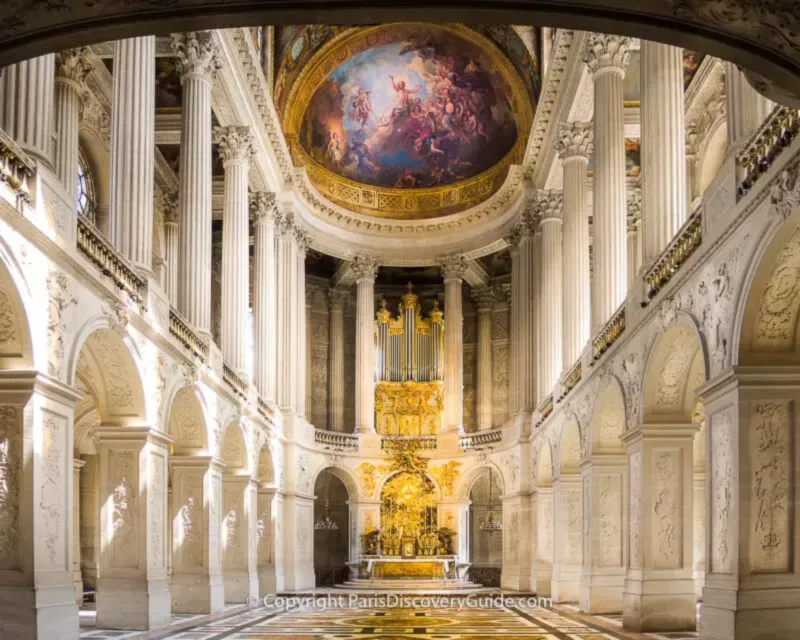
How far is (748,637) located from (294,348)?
26344 mm

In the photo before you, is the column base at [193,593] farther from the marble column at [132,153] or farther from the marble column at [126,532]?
the marble column at [132,153]

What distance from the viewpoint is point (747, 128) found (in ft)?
48.4

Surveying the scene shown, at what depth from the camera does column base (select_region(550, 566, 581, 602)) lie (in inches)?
1150

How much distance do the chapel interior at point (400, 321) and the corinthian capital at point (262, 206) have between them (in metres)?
0.31

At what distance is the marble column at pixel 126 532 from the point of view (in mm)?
19422

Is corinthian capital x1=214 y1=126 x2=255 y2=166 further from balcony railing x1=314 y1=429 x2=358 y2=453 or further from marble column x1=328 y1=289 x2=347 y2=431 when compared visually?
marble column x1=328 y1=289 x2=347 y2=431

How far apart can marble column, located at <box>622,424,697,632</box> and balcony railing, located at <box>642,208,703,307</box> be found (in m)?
2.59

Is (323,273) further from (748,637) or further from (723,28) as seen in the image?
(723,28)

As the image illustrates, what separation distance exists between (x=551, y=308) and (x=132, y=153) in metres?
16.9

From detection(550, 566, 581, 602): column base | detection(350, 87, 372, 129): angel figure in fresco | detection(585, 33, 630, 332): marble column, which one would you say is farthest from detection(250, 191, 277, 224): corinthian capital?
detection(550, 566, 581, 602): column base

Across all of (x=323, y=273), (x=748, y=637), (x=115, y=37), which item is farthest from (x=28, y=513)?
(x=323, y=273)

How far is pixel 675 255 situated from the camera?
17703 millimetres

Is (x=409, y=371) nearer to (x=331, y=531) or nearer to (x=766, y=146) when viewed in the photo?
(x=331, y=531)

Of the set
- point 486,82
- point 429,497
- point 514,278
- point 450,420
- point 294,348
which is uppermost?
point 486,82
